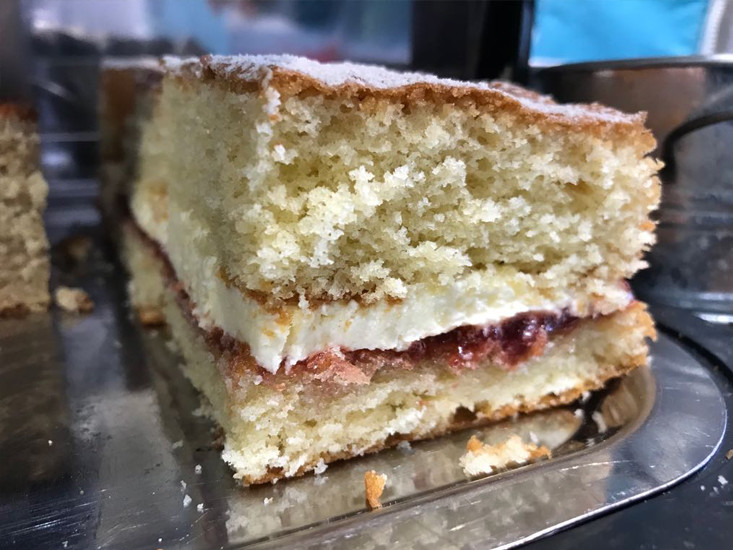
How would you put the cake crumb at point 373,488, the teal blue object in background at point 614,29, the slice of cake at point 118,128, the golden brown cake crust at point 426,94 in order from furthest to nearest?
the slice of cake at point 118,128 < the teal blue object in background at point 614,29 < the cake crumb at point 373,488 < the golden brown cake crust at point 426,94

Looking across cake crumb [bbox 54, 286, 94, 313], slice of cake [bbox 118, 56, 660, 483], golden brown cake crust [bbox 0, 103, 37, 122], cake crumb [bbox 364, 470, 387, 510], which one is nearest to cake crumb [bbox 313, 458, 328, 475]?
slice of cake [bbox 118, 56, 660, 483]

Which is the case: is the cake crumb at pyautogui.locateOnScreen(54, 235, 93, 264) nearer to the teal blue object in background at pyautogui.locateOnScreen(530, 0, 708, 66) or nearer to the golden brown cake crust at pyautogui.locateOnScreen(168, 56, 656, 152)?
the golden brown cake crust at pyautogui.locateOnScreen(168, 56, 656, 152)

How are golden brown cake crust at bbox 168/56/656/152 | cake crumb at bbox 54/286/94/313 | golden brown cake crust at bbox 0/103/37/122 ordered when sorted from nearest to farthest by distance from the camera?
golden brown cake crust at bbox 168/56/656/152, golden brown cake crust at bbox 0/103/37/122, cake crumb at bbox 54/286/94/313

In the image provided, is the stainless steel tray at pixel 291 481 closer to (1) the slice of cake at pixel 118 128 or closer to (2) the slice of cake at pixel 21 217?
(2) the slice of cake at pixel 21 217

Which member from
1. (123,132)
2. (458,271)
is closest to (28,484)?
(458,271)

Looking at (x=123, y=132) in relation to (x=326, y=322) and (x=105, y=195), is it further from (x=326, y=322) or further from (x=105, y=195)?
(x=326, y=322)

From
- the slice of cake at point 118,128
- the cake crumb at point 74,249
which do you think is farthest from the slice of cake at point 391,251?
the cake crumb at point 74,249

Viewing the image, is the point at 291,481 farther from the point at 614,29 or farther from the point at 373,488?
the point at 614,29
